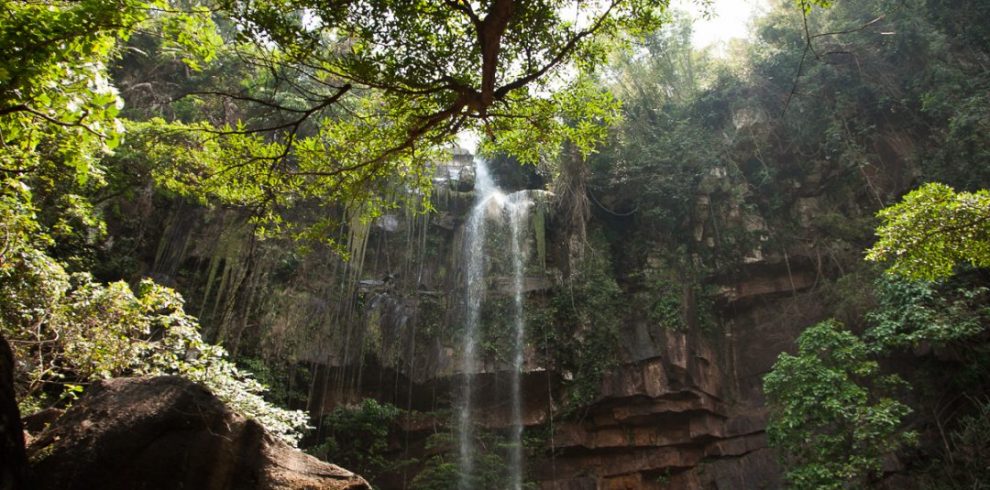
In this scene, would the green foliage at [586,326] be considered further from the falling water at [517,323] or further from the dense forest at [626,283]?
the falling water at [517,323]

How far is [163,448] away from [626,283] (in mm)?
11545

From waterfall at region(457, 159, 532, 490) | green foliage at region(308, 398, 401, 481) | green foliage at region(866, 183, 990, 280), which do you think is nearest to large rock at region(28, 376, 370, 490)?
green foliage at region(866, 183, 990, 280)

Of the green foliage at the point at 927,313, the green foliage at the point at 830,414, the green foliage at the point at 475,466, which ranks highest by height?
the green foliage at the point at 927,313

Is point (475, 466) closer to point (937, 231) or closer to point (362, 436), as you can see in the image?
point (362, 436)

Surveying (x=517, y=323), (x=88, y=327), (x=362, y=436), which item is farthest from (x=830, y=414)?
(x=88, y=327)

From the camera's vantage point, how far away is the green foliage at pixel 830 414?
7957mm

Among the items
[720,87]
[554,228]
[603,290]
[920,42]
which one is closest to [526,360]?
[603,290]

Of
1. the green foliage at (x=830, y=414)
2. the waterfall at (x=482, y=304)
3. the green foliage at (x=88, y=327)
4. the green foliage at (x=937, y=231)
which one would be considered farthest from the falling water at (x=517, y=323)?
the green foliage at (x=937, y=231)

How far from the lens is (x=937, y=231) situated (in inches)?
224

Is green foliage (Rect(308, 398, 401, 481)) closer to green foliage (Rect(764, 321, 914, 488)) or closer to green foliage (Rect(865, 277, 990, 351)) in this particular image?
green foliage (Rect(764, 321, 914, 488))

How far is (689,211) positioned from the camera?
14.1m

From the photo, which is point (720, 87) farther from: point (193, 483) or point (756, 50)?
point (193, 483)

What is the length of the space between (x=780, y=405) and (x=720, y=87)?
30.7 ft

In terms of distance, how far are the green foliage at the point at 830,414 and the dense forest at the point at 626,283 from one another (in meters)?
0.05
